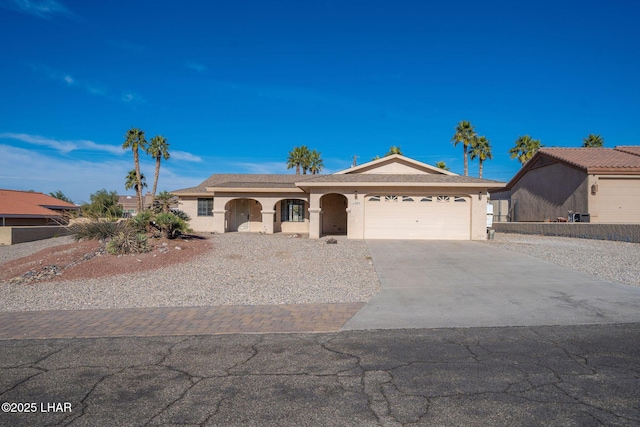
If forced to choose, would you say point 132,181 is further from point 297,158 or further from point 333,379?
point 333,379

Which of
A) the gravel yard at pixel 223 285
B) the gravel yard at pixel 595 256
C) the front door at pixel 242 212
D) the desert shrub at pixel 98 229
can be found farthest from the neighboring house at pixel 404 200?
the desert shrub at pixel 98 229

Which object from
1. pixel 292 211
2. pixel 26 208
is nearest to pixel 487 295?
pixel 292 211

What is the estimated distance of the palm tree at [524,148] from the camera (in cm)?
4422

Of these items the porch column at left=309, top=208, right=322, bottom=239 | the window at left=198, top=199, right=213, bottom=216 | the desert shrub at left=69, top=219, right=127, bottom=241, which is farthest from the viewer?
the window at left=198, top=199, right=213, bottom=216

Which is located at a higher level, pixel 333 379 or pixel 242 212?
pixel 242 212

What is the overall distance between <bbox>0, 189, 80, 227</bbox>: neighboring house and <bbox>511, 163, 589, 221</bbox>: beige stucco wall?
32.8 metres

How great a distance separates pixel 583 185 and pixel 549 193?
4.25 meters

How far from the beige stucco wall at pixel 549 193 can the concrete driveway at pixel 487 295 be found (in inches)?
563

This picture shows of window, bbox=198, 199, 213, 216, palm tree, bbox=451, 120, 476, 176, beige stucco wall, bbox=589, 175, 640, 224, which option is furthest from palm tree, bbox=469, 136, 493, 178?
window, bbox=198, 199, 213, 216

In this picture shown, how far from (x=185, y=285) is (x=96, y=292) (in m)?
2.04

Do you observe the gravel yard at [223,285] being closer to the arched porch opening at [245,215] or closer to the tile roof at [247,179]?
the arched porch opening at [245,215]

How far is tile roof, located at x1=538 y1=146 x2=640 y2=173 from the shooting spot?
26.0 metres

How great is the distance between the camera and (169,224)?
58.0 feet

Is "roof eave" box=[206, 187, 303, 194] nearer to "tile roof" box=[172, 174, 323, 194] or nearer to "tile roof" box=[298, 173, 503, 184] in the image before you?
"tile roof" box=[172, 174, 323, 194]
